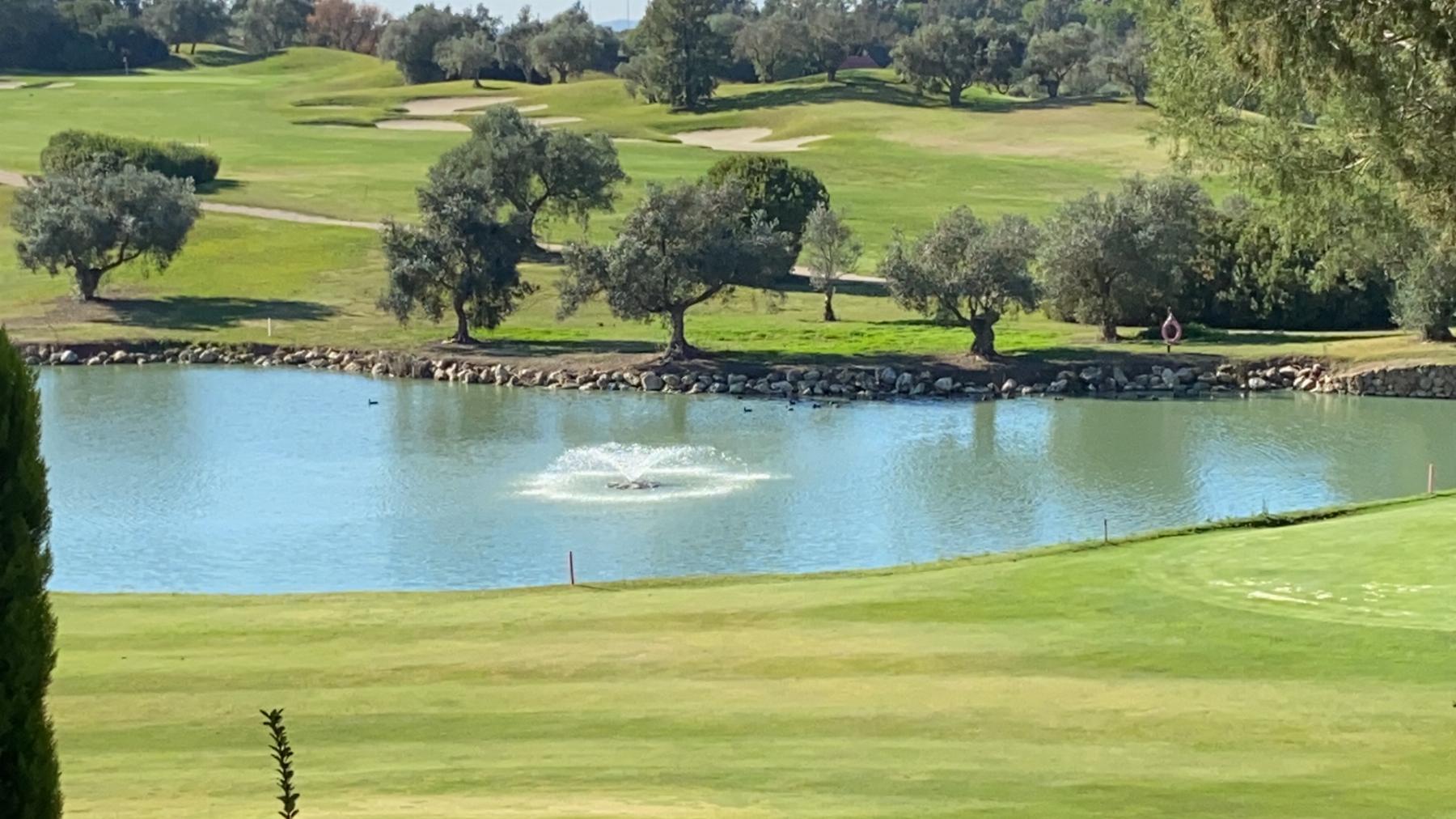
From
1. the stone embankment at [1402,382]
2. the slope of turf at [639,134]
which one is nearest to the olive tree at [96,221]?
the slope of turf at [639,134]

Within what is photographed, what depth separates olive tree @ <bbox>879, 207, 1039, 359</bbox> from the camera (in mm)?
52812

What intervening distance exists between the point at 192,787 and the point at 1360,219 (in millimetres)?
16736

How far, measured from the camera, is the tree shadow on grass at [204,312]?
6219 cm

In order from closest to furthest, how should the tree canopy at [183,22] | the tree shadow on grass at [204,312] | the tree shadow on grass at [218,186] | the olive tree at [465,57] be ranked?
1. the tree shadow on grass at [204,312]
2. the tree shadow on grass at [218,186]
3. the olive tree at [465,57]
4. the tree canopy at [183,22]

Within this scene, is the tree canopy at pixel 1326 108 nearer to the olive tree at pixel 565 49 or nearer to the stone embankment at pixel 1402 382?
the stone embankment at pixel 1402 382

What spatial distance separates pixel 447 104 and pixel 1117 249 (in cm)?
7111

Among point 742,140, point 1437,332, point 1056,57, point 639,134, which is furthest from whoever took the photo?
point 1056,57

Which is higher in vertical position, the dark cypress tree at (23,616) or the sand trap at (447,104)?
the sand trap at (447,104)

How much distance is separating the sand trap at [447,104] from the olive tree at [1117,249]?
Result: 214 ft

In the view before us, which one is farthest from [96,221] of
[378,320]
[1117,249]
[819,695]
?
[819,695]

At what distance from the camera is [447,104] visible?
120m

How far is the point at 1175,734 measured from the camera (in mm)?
14969

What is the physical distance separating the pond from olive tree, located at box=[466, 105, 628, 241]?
1367 centimetres

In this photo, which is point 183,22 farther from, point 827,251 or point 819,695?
point 819,695
